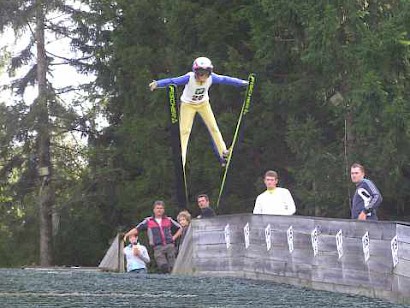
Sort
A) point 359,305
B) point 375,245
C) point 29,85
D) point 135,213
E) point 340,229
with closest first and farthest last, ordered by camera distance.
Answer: point 359,305 < point 375,245 < point 340,229 < point 135,213 < point 29,85

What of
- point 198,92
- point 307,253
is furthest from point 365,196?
point 198,92

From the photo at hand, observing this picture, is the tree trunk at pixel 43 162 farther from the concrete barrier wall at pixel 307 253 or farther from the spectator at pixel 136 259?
the concrete barrier wall at pixel 307 253

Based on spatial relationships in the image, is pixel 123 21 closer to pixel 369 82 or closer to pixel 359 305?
pixel 369 82

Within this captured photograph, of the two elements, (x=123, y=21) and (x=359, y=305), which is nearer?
(x=359, y=305)

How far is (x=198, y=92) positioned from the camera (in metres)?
15.2

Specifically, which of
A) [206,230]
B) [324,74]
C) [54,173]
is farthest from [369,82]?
[54,173]

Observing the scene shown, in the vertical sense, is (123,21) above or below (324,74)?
above

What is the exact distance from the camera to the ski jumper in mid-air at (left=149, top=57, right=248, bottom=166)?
14.5 m

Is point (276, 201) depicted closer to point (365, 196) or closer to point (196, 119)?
point (365, 196)

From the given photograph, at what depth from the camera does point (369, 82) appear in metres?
20.5

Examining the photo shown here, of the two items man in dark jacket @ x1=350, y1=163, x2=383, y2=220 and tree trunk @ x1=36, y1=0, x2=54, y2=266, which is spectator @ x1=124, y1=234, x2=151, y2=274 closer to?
man in dark jacket @ x1=350, y1=163, x2=383, y2=220

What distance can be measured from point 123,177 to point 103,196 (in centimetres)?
112

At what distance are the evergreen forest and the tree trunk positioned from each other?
0.17 ft

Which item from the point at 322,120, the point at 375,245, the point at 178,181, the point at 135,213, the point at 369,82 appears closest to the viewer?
the point at 375,245
